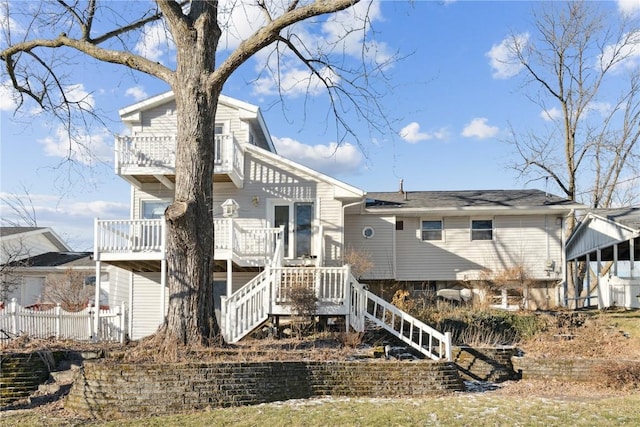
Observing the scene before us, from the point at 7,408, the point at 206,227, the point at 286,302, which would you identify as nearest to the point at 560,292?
the point at 286,302

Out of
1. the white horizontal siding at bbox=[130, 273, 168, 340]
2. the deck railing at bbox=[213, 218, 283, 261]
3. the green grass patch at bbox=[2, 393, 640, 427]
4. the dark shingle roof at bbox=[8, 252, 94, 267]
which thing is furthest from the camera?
the dark shingle roof at bbox=[8, 252, 94, 267]

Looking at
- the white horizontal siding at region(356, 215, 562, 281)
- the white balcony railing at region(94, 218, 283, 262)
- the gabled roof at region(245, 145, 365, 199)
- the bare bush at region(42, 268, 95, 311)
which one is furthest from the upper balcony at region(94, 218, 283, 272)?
the bare bush at region(42, 268, 95, 311)

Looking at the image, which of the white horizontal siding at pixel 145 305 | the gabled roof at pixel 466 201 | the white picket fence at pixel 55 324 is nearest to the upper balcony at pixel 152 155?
the white horizontal siding at pixel 145 305

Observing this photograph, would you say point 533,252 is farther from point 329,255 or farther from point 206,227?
point 206,227

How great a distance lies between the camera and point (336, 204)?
19.6 metres

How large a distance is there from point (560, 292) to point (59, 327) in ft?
53.3

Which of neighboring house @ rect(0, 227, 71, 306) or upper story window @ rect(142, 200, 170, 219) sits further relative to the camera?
neighboring house @ rect(0, 227, 71, 306)

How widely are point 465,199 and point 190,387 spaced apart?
15.1m

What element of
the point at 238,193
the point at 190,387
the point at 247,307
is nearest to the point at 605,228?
the point at 238,193

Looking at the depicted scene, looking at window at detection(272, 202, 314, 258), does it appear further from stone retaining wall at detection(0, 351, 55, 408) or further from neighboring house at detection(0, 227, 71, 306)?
neighboring house at detection(0, 227, 71, 306)

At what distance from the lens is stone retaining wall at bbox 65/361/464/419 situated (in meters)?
9.63

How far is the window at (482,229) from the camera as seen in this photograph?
21.5 meters

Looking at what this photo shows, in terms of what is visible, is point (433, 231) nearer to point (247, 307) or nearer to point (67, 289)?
point (247, 307)

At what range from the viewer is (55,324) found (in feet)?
50.4
